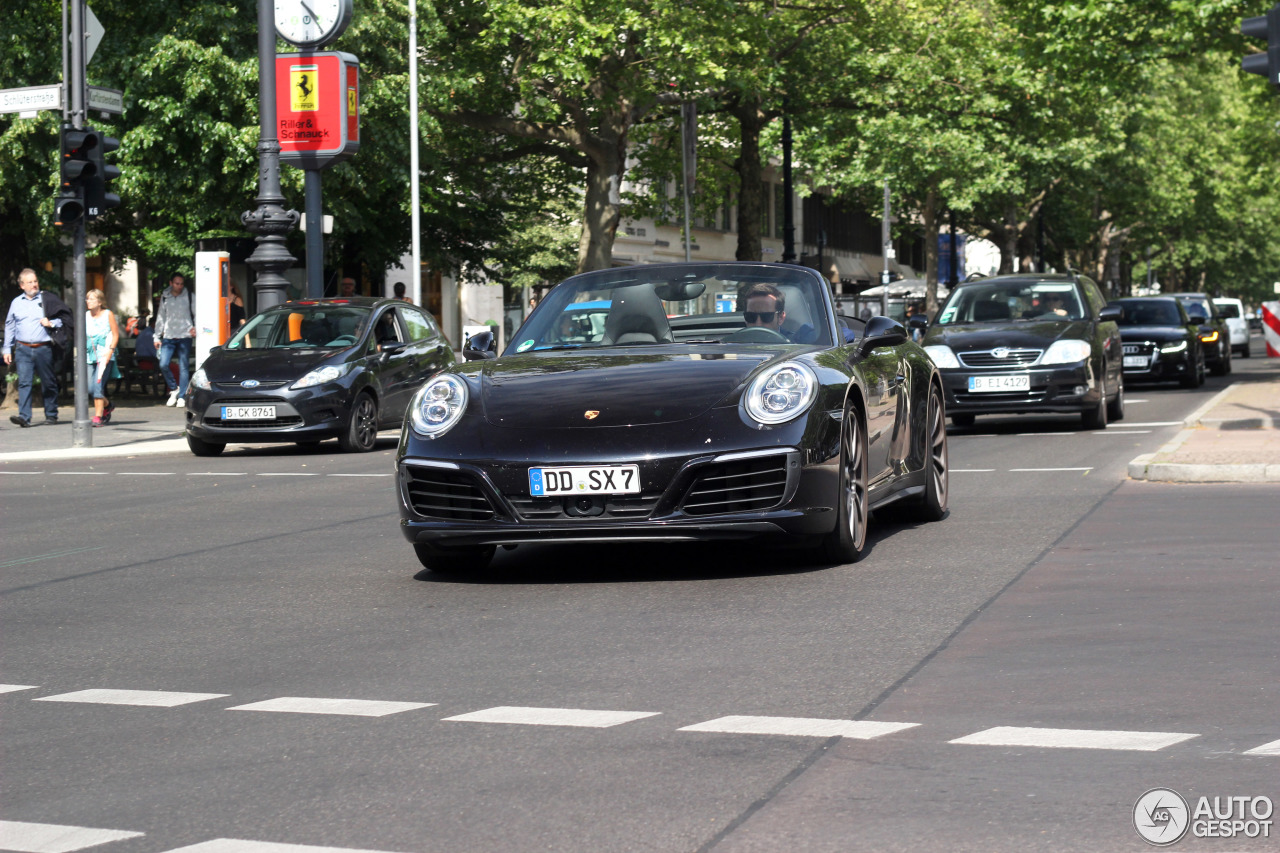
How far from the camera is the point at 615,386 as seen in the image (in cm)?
828

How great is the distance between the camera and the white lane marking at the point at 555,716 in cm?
535

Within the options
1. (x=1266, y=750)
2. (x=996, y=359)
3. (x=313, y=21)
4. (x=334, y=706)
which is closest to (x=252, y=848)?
(x=334, y=706)

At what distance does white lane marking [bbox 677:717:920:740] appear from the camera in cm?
513

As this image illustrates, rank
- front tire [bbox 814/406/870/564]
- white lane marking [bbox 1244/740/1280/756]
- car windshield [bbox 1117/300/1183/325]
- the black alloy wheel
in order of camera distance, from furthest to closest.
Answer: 1. car windshield [bbox 1117/300/1183/325]
2. the black alloy wheel
3. front tire [bbox 814/406/870/564]
4. white lane marking [bbox 1244/740/1280/756]

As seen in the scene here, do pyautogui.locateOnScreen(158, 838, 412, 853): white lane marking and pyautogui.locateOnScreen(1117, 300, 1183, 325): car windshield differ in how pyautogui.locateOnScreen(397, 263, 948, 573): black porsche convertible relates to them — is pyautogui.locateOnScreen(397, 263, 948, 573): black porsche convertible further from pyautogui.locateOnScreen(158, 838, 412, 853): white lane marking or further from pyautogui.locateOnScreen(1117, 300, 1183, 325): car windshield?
pyautogui.locateOnScreen(1117, 300, 1183, 325): car windshield

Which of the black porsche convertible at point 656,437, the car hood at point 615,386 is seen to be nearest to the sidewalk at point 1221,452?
the black porsche convertible at point 656,437

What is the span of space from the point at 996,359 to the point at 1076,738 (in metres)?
14.1

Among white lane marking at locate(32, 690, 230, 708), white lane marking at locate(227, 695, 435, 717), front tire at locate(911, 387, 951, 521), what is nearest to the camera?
white lane marking at locate(227, 695, 435, 717)

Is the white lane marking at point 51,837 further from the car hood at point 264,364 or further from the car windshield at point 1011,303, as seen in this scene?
the car windshield at point 1011,303

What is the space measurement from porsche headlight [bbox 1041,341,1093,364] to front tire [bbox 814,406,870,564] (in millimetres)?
9981

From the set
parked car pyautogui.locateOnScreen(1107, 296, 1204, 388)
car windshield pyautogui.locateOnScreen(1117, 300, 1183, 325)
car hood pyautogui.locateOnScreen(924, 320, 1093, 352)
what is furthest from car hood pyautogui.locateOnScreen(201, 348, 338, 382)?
car windshield pyautogui.locateOnScreen(1117, 300, 1183, 325)

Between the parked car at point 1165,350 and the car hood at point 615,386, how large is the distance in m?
21.9

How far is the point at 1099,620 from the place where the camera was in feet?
23.1

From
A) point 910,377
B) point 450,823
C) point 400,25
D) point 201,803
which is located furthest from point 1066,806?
point 400,25
